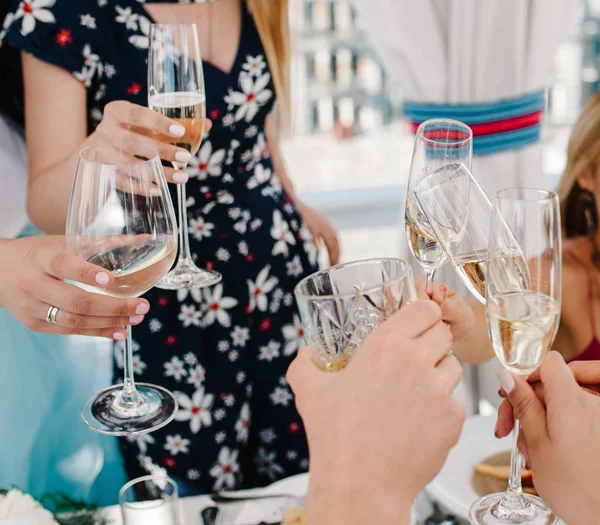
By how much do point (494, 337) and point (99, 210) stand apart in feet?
1.52

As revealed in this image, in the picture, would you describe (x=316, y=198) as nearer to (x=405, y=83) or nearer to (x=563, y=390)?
(x=405, y=83)

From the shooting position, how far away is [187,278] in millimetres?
1289

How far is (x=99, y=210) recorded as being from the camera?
89 cm

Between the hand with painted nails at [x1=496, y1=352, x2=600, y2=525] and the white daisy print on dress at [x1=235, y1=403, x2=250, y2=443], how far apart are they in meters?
0.98

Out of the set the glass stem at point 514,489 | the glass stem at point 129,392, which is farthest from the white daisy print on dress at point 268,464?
the glass stem at point 514,489

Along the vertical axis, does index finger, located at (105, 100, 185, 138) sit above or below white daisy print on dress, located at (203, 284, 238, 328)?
above

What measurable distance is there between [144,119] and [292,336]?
0.72m

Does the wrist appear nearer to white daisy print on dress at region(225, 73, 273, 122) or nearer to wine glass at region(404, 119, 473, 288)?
wine glass at region(404, 119, 473, 288)

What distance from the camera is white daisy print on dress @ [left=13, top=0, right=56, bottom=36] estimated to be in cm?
135

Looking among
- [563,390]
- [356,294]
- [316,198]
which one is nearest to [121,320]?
[356,294]

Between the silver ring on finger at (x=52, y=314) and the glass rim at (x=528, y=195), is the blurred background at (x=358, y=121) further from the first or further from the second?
the glass rim at (x=528, y=195)

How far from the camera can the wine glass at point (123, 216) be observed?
891 mm

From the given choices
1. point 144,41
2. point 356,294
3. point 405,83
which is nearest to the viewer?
point 356,294

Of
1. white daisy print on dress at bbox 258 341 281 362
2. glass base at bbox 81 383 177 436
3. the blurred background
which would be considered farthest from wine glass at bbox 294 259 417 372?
the blurred background
